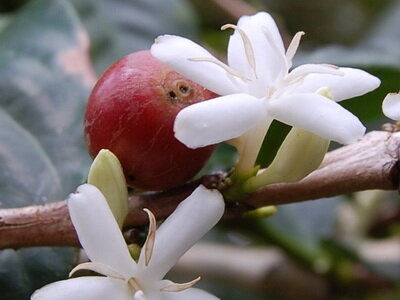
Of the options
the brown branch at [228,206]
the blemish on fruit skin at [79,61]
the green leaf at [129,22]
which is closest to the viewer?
the brown branch at [228,206]

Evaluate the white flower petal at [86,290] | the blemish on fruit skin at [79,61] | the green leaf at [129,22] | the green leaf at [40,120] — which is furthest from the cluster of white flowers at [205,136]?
the green leaf at [129,22]

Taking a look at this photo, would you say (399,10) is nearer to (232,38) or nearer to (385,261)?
(385,261)

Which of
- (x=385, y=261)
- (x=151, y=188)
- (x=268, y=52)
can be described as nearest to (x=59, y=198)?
(x=151, y=188)

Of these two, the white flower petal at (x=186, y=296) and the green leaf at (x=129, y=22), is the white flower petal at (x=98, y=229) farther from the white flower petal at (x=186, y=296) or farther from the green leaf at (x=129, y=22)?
the green leaf at (x=129, y=22)

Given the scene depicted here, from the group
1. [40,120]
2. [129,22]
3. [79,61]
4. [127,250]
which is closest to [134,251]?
[127,250]

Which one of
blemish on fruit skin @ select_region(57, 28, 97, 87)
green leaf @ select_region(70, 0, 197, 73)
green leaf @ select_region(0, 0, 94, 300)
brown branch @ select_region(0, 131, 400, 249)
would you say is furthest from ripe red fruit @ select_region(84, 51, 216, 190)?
green leaf @ select_region(70, 0, 197, 73)
